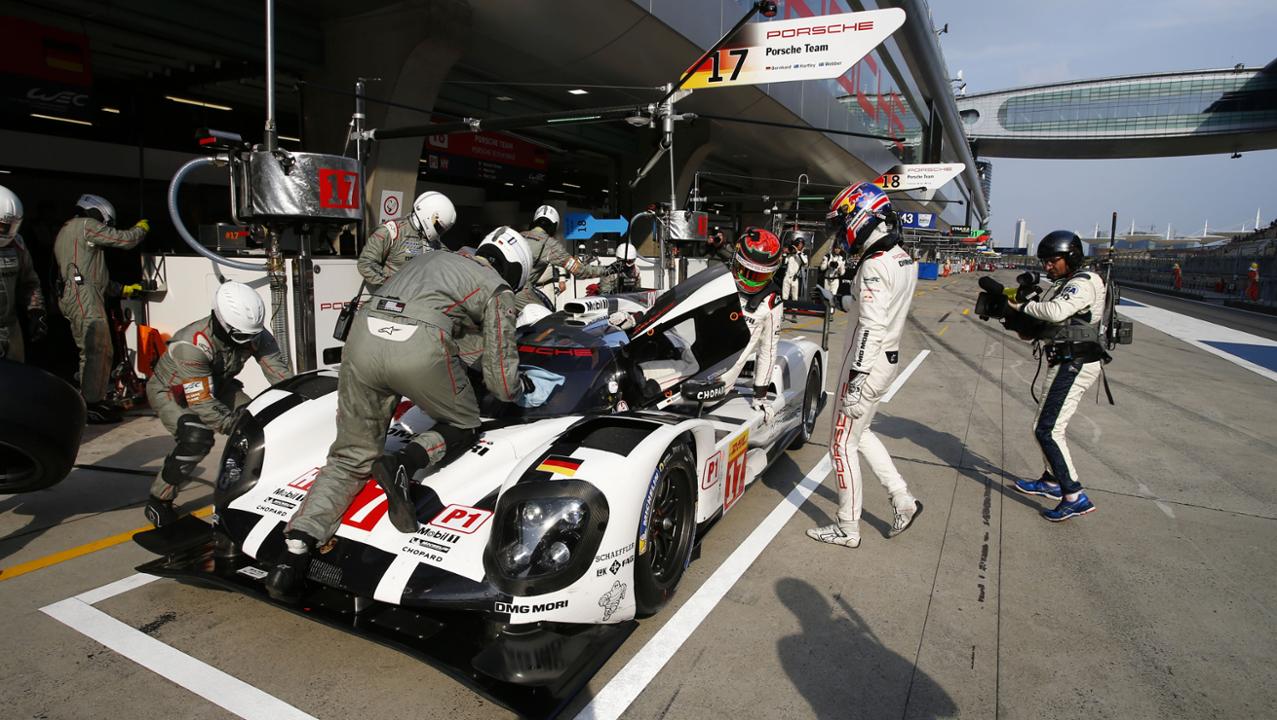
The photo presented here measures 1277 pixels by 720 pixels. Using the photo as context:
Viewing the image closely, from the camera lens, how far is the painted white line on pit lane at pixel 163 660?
2361 millimetres

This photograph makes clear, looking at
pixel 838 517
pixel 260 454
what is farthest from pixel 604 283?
pixel 260 454

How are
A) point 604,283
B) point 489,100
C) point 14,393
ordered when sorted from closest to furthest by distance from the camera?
point 14,393 < point 604,283 < point 489,100

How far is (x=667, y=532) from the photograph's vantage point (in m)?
3.17

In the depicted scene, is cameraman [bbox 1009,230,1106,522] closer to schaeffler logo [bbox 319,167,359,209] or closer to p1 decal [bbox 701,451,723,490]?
p1 decal [bbox 701,451,723,490]

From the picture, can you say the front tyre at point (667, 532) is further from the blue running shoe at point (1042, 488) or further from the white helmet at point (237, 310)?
the blue running shoe at point (1042, 488)

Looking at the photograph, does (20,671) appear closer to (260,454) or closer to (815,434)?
(260,454)

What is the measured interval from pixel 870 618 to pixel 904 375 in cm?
696

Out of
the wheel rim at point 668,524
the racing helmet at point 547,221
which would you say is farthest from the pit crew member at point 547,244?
the wheel rim at point 668,524

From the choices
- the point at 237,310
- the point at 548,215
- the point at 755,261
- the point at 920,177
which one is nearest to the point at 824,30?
the point at 548,215

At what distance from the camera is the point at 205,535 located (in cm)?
315

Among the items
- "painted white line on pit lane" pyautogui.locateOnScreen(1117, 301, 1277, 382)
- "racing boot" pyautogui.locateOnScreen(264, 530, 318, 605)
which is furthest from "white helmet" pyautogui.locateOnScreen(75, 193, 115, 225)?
"painted white line on pit lane" pyautogui.locateOnScreen(1117, 301, 1277, 382)

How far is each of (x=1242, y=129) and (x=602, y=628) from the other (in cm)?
7601

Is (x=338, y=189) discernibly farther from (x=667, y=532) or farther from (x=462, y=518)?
(x=667, y=532)

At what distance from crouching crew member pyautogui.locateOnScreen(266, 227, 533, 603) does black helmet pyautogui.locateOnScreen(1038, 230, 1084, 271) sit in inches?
147
